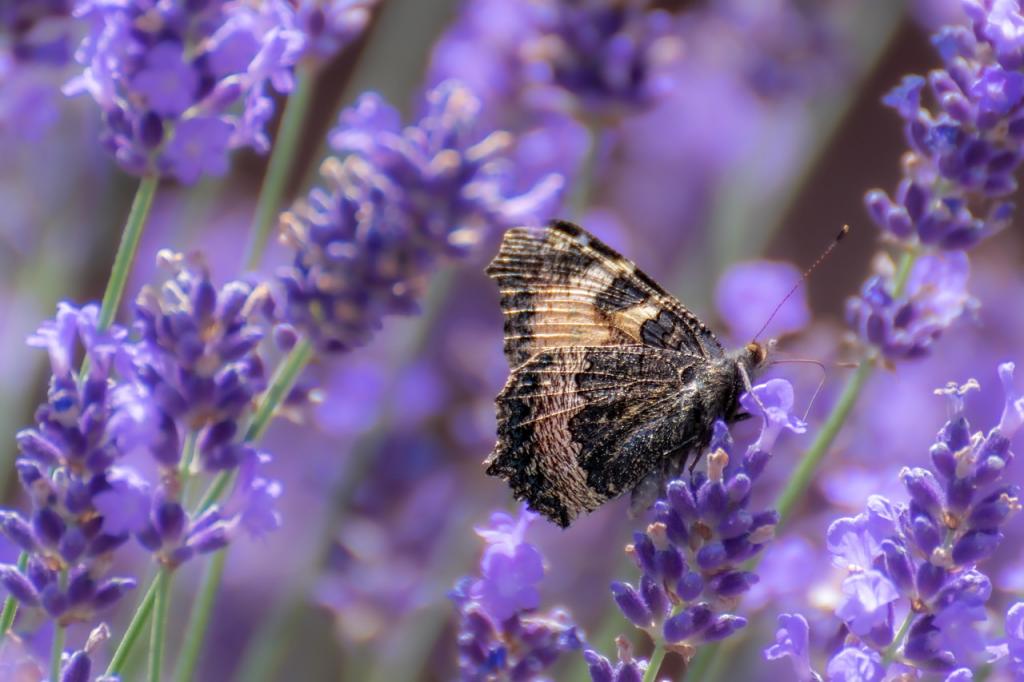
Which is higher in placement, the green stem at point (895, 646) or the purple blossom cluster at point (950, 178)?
the purple blossom cluster at point (950, 178)

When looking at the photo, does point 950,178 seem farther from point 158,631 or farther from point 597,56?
point 158,631

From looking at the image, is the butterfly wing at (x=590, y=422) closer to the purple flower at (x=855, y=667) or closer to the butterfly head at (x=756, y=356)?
the butterfly head at (x=756, y=356)

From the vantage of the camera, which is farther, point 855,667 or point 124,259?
point 124,259

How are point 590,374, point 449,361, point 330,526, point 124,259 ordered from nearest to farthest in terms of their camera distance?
point 124,259, point 590,374, point 330,526, point 449,361

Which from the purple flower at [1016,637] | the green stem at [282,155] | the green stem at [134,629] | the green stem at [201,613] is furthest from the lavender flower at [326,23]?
the purple flower at [1016,637]

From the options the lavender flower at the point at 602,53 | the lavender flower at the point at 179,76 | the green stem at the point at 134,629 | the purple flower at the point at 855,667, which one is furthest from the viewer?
the lavender flower at the point at 602,53

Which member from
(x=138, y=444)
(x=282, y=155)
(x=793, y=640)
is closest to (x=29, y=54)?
(x=282, y=155)

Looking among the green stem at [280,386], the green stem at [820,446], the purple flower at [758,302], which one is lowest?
the green stem at [280,386]

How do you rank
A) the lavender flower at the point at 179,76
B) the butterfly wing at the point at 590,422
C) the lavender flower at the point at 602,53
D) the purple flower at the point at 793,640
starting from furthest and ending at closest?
the lavender flower at the point at 602,53
the butterfly wing at the point at 590,422
the lavender flower at the point at 179,76
the purple flower at the point at 793,640

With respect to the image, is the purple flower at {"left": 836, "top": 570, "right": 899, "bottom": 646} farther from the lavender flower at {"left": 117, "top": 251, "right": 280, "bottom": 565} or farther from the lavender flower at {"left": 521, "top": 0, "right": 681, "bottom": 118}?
the lavender flower at {"left": 521, "top": 0, "right": 681, "bottom": 118}
